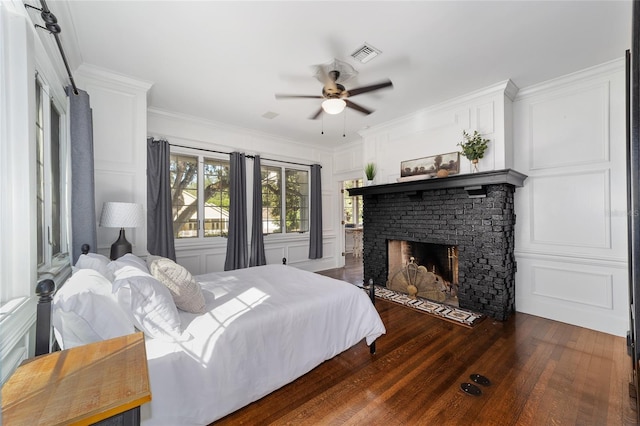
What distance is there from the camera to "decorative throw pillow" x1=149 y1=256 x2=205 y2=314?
1.85 meters

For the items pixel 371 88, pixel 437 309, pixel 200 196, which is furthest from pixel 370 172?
pixel 200 196

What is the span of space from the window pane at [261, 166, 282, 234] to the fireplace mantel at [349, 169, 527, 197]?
7.35ft

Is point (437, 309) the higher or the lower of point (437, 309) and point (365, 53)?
the lower

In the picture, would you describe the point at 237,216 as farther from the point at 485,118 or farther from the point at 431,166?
the point at 485,118

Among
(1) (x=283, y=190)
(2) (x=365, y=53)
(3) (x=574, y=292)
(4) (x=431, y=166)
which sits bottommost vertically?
(3) (x=574, y=292)

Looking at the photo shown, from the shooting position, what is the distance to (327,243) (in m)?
6.12

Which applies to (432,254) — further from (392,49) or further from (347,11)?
(347,11)

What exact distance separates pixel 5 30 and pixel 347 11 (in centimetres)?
207

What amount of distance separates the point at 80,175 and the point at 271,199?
10.2ft

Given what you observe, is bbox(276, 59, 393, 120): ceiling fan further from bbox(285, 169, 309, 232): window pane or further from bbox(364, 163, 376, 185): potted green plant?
bbox(285, 169, 309, 232): window pane

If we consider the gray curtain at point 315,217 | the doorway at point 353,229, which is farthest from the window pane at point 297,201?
the doorway at point 353,229

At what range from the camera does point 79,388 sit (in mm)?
847

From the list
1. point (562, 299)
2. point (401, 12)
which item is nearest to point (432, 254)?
point (562, 299)

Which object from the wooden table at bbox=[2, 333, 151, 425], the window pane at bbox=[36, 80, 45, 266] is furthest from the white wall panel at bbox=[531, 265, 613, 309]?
the window pane at bbox=[36, 80, 45, 266]
